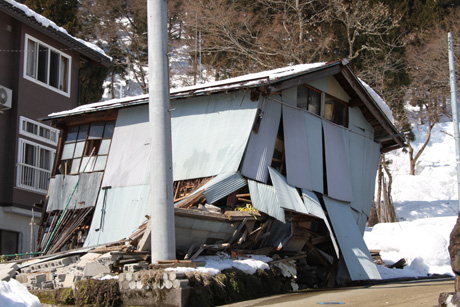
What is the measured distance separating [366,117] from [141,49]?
31543mm

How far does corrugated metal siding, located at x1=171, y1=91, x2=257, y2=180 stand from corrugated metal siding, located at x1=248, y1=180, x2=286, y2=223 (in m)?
0.76

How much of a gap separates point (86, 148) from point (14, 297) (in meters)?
11.8

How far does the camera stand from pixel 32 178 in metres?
24.9

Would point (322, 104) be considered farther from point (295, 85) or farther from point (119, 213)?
point (119, 213)

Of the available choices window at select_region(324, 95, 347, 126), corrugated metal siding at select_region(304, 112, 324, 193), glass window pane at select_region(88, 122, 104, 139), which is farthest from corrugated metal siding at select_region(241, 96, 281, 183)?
glass window pane at select_region(88, 122, 104, 139)

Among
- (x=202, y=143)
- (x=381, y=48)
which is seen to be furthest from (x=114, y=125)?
(x=381, y=48)

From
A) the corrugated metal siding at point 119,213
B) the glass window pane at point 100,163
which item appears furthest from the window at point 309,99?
the glass window pane at point 100,163

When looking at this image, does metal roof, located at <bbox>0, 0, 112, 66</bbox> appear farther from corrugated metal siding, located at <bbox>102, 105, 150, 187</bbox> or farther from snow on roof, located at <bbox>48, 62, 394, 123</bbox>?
corrugated metal siding, located at <bbox>102, 105, 150, 187</bbox>

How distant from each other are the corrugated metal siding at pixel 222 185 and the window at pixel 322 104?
3942 mm

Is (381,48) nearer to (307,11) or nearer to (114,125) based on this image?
(307,11)

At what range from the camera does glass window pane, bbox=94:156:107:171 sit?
62.3ft

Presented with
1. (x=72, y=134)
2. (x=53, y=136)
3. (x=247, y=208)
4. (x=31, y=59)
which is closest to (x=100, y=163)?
(x=72, y=134)

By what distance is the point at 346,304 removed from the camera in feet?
36.5

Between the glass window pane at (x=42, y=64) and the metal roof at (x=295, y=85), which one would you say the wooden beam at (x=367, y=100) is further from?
the glass window pane at (x=42, y=64)
